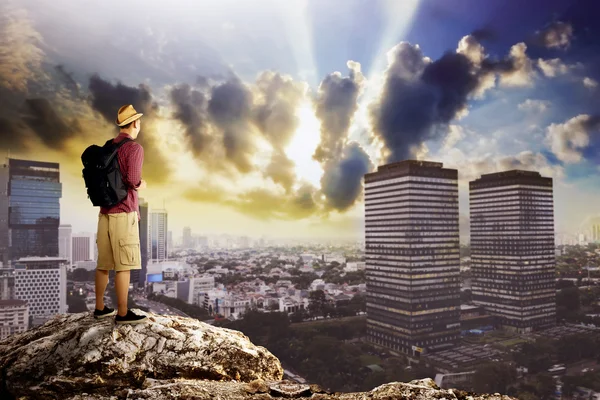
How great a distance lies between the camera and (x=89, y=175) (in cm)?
219

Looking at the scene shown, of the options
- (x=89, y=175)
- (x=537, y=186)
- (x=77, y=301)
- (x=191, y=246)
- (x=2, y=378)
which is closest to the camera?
(x=2, y=378)

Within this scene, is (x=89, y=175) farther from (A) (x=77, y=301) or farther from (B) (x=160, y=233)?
(B) (x=160, y=233)

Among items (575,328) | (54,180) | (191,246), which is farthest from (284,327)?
(575,328)

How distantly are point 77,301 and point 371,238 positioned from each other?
1950 centimetres

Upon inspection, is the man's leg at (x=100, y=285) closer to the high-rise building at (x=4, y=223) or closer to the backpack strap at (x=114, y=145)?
the backpack strap at (x=114, y=145)

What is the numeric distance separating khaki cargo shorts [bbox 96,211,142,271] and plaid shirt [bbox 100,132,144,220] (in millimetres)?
30

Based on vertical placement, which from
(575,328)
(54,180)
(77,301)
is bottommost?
(575,328)

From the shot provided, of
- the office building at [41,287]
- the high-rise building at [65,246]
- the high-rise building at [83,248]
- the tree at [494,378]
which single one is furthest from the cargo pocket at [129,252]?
the high-rise building at [65,246]

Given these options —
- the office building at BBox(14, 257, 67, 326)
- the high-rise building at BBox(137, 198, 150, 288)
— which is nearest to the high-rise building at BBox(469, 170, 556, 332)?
the high-rise building at BBox(137, 198, 150, 288)

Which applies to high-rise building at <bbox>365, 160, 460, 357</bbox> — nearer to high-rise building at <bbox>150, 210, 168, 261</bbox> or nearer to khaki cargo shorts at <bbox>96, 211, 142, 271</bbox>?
high-rise building at <bbox>150, 210, 168, 261</bbox>

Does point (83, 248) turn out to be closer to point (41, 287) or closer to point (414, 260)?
point (41, 287)

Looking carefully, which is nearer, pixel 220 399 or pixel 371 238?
pixel 220 399

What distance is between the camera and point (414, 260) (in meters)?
29.8

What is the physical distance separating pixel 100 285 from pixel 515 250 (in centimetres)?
3574
